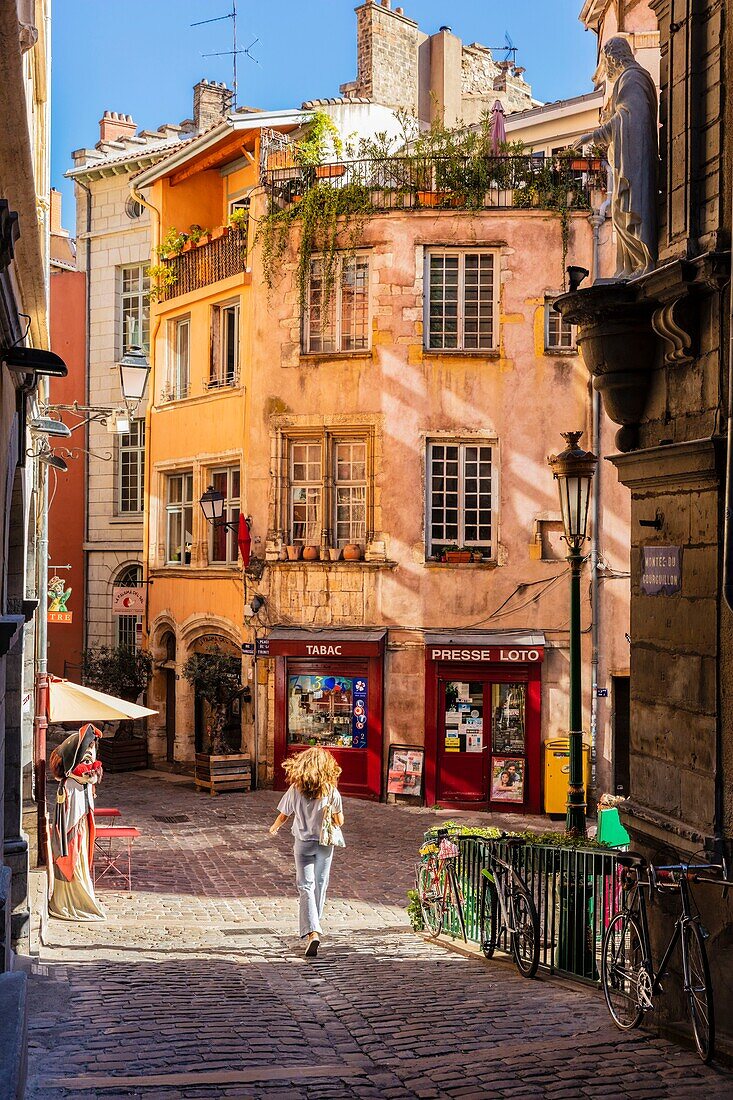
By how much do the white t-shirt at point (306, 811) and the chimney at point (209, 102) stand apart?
73.9 feet

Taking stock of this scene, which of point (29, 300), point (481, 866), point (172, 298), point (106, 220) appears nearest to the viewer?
point (481, 866)

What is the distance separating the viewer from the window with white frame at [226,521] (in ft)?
74.7

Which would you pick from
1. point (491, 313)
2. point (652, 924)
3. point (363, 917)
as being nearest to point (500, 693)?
point (491, 313)

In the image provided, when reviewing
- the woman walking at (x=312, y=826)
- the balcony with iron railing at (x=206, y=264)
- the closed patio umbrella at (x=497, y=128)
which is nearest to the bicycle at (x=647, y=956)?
the woman walking at (x=312, y=826)

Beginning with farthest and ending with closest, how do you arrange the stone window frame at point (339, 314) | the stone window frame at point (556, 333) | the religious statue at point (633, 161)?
the stone window frame at point (339, 314), the stone window frame at point (556, 333), the religious statue at point (633, 161)

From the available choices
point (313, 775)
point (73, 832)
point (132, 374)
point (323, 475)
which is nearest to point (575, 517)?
point (313, 775)

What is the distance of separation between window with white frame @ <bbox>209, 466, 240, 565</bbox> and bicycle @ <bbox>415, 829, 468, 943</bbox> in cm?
1199

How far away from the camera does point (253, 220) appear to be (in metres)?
21.8

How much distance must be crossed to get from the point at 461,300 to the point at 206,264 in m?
5.72

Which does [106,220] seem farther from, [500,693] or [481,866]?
[481,866]

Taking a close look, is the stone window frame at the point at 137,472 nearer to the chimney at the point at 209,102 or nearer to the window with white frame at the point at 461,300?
the chimney at the point at 209,102

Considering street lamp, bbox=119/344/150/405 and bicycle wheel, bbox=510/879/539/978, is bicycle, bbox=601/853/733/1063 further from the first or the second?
street lamp, bbox=119/344/150/405

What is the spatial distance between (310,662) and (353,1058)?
1420 centimetres

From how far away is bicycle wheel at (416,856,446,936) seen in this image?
10.8 m
